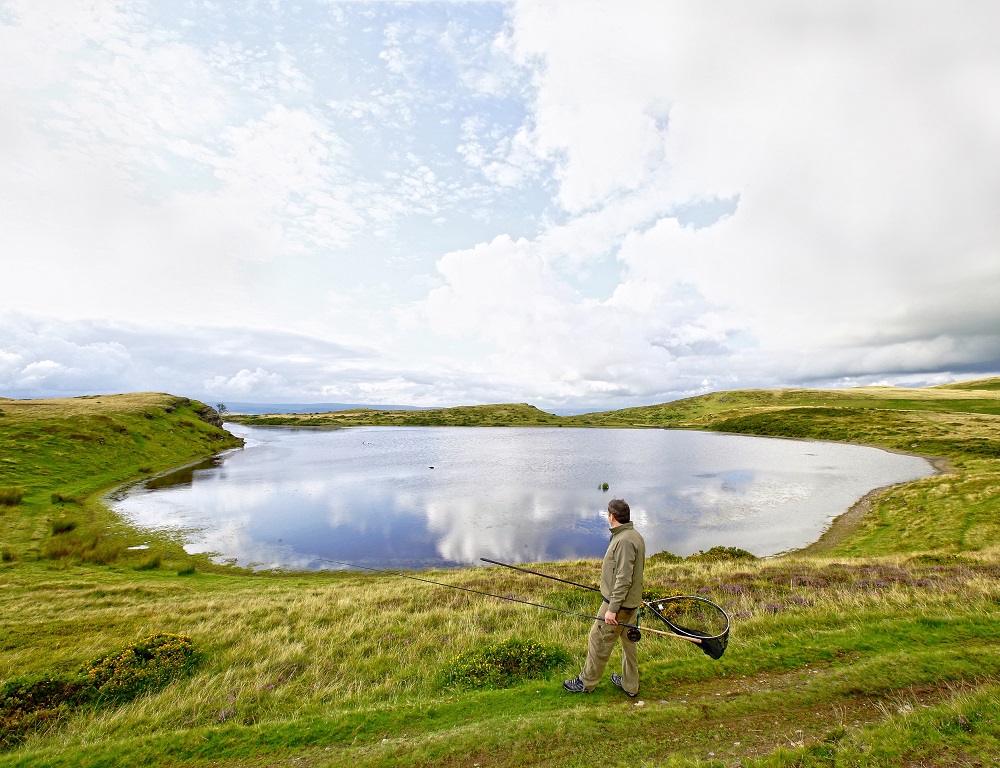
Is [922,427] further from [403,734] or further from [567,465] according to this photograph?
[403,734]

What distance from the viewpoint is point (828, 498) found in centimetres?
4622

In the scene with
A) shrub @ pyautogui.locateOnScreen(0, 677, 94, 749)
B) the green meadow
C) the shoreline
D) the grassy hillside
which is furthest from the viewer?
the shoreline

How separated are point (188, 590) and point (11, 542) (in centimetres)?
1538

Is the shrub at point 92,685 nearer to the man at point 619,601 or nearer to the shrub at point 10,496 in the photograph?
the man at point 619,601

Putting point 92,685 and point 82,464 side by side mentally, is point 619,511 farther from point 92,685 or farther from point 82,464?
point 82,464

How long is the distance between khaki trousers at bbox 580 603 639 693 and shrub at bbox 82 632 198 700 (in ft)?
32.4

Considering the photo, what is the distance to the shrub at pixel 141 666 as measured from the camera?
9430 mm

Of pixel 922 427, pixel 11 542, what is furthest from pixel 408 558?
pixel 922 427

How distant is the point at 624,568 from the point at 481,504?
38.4 metres

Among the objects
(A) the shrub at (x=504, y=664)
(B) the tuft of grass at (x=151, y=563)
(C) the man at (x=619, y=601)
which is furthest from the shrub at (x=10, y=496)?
(C) the man at (x=619, y=601)

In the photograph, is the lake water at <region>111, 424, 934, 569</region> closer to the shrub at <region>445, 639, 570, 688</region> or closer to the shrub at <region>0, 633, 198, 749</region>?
the shrub at <region>0, 633, 198, 749</region>

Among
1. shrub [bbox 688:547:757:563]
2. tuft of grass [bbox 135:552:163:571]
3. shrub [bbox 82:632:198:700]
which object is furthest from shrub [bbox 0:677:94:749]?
shrub [bbox 688:547:757:563]

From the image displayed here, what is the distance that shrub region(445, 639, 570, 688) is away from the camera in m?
9.40

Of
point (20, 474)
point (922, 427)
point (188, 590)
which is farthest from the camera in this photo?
point (922, 427)
